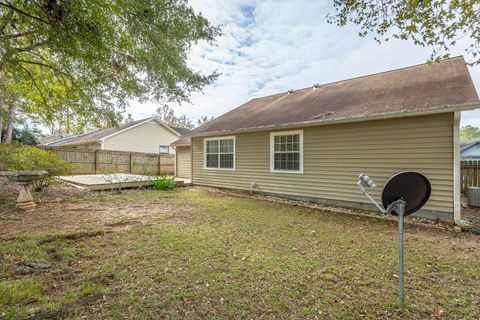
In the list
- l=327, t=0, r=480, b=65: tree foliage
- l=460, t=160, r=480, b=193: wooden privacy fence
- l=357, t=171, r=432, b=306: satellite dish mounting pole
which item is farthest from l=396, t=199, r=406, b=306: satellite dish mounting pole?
l=460, t=160, r=480, b=193: wooden privacy fence

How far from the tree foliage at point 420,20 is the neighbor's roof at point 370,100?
899 mm

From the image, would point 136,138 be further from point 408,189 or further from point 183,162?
point 408,189

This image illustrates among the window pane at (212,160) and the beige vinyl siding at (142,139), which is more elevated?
the beige vinyl siding at (142,139)

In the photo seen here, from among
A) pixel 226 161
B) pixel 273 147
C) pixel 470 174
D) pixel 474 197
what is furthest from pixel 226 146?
pixel 470 174

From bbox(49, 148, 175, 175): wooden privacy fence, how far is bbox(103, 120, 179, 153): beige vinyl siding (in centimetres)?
281

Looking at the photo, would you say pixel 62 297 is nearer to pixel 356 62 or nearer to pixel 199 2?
pixel 199 2

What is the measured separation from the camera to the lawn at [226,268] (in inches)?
86.4

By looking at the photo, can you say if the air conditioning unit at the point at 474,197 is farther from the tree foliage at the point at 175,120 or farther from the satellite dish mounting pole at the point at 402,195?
the tree foliage at the point at 175,120

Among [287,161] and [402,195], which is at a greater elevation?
[287,161]

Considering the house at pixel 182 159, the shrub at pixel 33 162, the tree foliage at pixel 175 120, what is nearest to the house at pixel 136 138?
the house at pixel 182 159

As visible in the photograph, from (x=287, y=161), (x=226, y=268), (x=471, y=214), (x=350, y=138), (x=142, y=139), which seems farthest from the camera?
(x=142, y=139)

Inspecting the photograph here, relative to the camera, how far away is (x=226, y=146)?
9.96 meters

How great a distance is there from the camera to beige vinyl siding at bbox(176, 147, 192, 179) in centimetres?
1429

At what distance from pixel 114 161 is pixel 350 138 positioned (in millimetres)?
14759
